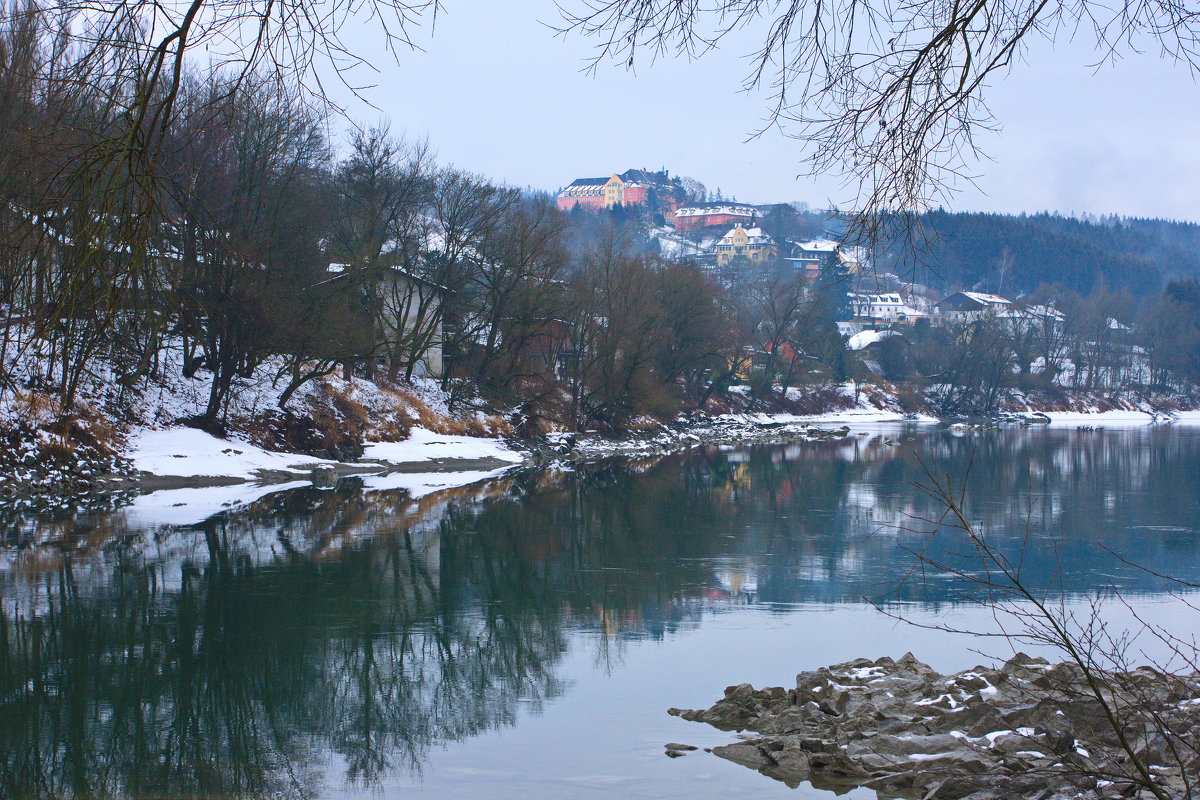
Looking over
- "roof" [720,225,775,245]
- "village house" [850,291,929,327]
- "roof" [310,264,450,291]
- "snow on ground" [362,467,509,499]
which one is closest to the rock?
"snow on ground" [362,467,509,499]

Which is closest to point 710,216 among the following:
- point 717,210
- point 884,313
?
point 717,210

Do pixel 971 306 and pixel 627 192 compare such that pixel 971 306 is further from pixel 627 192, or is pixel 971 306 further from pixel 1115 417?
pixel 627 192

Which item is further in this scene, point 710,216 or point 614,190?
point 614,190

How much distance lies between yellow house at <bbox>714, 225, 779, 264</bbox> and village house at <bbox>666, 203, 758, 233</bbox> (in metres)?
14.0

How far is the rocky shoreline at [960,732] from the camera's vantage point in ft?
20.6

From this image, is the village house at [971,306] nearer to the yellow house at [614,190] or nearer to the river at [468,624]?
the river at [468,624]

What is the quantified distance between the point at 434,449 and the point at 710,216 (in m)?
124

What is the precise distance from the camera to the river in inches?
287

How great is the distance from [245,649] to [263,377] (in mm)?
23763

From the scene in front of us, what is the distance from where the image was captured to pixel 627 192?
179 metres

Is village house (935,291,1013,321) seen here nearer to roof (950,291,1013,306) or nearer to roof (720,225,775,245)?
roof (950,291,1013,306)

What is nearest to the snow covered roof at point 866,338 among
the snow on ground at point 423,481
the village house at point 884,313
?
the village house at point 884,313

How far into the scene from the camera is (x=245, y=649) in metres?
10.4

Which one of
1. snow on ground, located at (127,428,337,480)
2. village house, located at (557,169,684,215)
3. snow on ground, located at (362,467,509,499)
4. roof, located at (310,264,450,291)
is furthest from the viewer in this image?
village house, located at (557,169,684,215)
